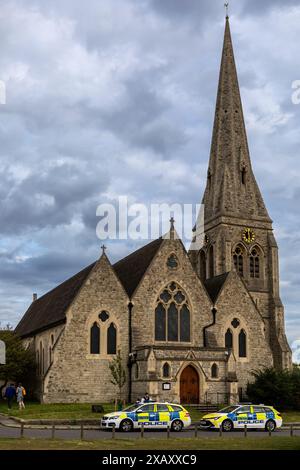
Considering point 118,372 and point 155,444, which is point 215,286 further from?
point 155,444

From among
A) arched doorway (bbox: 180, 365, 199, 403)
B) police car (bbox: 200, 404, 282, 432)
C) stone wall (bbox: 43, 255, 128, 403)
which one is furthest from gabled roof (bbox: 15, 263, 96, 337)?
police car (bbox: 200, 404, 282, 432)

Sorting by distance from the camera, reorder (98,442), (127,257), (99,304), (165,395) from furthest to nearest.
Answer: (127,257) < (99,304) < (165,395) < (98,442)

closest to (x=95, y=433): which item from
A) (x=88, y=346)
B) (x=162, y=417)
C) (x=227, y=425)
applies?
(x=162, y=417)

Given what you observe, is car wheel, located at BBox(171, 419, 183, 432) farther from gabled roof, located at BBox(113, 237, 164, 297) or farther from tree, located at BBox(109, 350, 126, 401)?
gabled roof, located at BBox(113, 237, 164, 297)

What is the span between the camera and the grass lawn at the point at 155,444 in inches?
827

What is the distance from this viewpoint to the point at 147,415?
29.4 metres

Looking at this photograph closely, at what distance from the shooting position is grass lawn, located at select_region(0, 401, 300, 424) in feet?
114

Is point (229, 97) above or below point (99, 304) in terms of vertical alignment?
above

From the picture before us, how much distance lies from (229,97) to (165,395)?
40929 mm

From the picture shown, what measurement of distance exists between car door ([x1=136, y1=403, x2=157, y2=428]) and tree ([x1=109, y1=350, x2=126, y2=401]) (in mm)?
10666

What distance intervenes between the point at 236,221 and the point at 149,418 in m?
40.0

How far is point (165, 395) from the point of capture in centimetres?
4100

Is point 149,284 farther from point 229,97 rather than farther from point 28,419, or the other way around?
point 229,97
